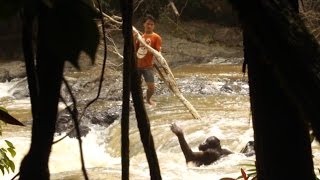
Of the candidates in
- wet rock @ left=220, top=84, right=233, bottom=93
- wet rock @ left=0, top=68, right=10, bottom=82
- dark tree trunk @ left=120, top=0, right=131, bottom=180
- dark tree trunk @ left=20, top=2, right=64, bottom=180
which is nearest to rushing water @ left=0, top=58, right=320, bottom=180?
wet rock @ left=220, top=84, right=233, bottom=93

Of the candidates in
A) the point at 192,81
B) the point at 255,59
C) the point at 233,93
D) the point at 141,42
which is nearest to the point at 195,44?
the point at 192,81

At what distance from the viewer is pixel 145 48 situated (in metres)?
6.92

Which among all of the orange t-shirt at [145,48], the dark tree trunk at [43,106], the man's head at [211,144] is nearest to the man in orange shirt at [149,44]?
the orange t-shirt at [145,48]

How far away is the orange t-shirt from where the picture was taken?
692 centimetres

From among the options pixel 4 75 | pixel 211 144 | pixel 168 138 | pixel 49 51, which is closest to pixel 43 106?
pixel 49 51

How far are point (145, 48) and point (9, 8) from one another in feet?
21.1

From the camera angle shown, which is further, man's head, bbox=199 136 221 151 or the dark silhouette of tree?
man's head, bbox=199 136 221 151

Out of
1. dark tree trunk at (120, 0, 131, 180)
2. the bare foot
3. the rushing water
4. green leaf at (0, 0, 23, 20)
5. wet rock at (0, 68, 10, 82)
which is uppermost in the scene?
Answer: green leaf at (0, 0, 23, 20)

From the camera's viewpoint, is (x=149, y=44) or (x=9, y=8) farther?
(x=149, y=44)

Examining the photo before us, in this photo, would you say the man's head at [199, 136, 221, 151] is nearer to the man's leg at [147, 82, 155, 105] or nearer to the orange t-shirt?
the orange t-shirt

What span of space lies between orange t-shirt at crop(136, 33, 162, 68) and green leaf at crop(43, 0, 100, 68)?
20.7 feet

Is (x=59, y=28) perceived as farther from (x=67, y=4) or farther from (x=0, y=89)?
(x=0, y=89)

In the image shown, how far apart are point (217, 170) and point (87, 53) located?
5.00 metres

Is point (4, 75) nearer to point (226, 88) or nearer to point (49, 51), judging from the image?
point (226, 88)
